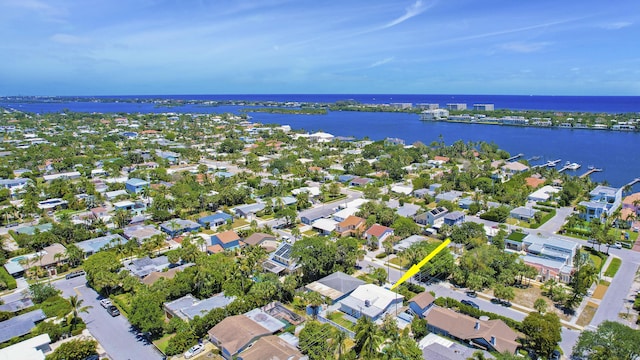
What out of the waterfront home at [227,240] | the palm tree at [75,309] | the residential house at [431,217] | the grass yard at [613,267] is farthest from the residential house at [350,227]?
the palm tree at [75,309]

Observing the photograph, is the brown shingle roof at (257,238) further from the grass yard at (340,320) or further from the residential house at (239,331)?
the grass yard at (340,320)

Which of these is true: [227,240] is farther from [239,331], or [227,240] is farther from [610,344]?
[610,344]

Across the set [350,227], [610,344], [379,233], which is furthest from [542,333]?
[350,227]

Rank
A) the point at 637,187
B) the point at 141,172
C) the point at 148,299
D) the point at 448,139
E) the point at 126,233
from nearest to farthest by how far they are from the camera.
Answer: the point at 148,299 → the point at 126,233 → the point at 637,187 → the point at 141,172 → the point at 448,139

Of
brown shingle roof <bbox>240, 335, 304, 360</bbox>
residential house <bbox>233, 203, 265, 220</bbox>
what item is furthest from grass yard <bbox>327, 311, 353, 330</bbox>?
residential house <bbox>233, 203, 265, 220</bbox>

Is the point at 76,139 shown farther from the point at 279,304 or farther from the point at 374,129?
the point at 279,304

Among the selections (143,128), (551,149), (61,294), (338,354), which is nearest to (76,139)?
(143,128)

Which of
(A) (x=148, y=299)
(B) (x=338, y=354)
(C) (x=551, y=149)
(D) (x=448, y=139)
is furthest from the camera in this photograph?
(D) (x=448, y=139)

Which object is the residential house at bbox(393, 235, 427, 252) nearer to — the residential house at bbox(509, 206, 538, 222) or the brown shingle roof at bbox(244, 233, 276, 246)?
the brown shingle roof at bbox(244, 233, 276, 246)
